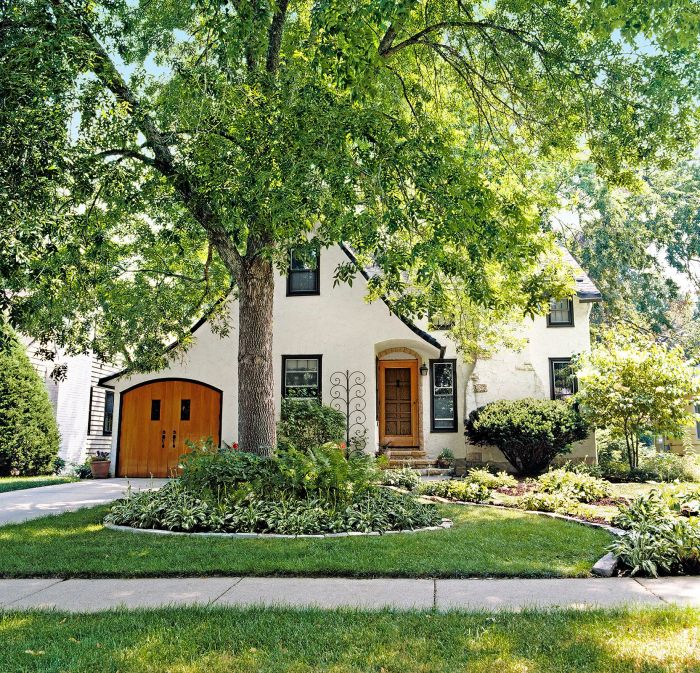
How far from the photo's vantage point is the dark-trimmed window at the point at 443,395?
16.6 metres

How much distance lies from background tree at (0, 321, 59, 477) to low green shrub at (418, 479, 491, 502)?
1047 centimetres

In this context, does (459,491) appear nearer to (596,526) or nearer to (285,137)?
(596,526)

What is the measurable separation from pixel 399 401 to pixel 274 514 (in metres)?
9.18

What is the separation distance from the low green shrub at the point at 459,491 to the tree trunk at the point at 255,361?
2.94 m

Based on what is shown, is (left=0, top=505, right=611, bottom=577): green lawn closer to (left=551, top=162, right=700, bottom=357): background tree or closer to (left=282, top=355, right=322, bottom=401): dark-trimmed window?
(left=282, top=355, right=322, bottom=401): dark-trimmed window

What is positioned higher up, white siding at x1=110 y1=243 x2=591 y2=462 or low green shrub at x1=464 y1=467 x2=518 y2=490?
white siding at x1=110 y1=243 x2=591 y2=462

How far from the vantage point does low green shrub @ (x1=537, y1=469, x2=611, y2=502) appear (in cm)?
1007

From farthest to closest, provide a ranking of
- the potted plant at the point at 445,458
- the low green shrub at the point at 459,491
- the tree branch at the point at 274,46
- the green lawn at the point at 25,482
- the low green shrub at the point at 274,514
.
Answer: the potted plant at the point at 445,458, the green lawn at the point at 25,482, the low green shrub at the point at 459,491, the tree branch at the point at 274,46, the low green shrub at the point at 274,514

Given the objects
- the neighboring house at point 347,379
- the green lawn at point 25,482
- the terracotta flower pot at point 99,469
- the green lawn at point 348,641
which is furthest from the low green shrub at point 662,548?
the terracotta flower pot at point 99,469

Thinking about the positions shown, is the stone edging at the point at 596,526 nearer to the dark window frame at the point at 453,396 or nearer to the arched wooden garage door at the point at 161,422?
the dark window frame at the point at 453,396

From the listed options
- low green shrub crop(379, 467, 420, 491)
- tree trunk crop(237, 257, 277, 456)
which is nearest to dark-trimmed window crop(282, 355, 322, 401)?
low green shrub crop(379, 467, 420, 491)

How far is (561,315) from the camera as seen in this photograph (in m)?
17.2

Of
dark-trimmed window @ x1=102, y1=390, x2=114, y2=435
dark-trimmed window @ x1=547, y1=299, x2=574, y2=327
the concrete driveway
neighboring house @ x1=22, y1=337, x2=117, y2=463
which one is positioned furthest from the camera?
dark-trimmed window @ x1=102, y1=390, x2=114, y2=435

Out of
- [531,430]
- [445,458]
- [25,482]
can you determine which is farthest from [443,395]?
[25,482]
